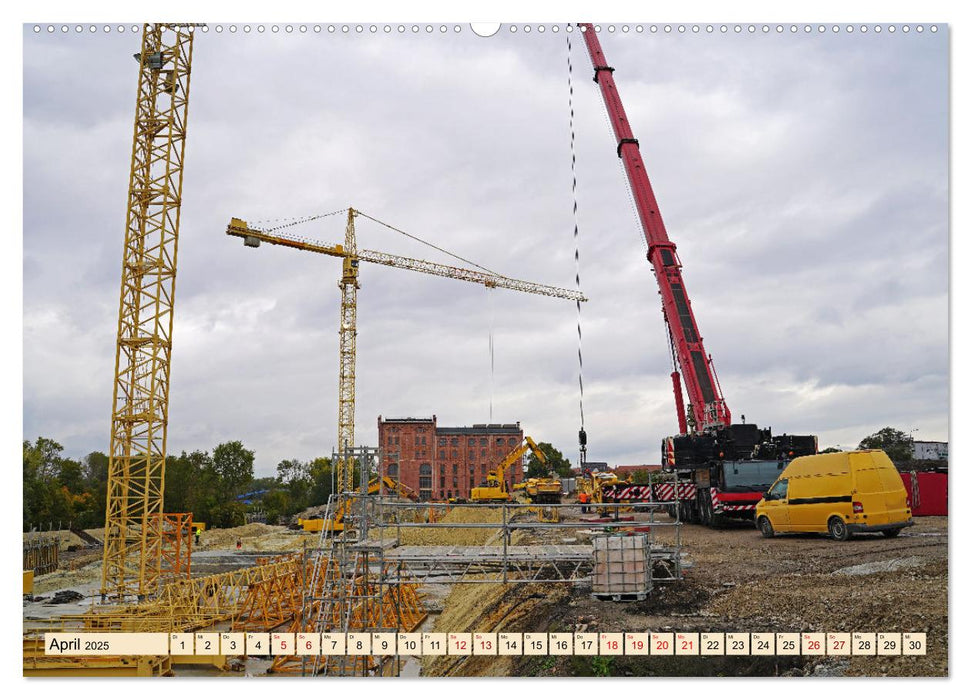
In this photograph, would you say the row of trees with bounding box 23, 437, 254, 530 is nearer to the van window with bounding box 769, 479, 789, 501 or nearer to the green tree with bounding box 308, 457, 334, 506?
the green tree with bounding box 308, 457, 334, 506

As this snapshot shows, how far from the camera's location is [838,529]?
15047mm

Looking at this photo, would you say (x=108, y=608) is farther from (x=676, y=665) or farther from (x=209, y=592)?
(x=676, y=665)

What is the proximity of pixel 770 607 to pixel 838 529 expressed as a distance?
5520mm

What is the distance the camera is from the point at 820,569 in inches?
484

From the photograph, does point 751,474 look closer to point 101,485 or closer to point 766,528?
point 766,528

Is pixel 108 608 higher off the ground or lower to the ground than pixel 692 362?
lower

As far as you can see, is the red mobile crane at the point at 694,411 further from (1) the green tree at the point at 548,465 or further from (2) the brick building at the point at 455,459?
(1) the green tree at the point at 548,465

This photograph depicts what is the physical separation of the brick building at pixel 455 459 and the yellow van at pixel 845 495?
63.5ft

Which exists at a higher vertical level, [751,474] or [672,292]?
[672,292]

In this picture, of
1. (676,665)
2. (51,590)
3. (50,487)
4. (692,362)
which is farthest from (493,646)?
(51,590)

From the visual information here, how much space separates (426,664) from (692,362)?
42.4 ft

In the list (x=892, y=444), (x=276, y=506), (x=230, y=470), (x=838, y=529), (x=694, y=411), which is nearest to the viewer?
(x=892, y=444)

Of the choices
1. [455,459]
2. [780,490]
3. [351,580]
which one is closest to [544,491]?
[455,459]

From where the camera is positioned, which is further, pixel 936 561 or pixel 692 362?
pixel 692 362
